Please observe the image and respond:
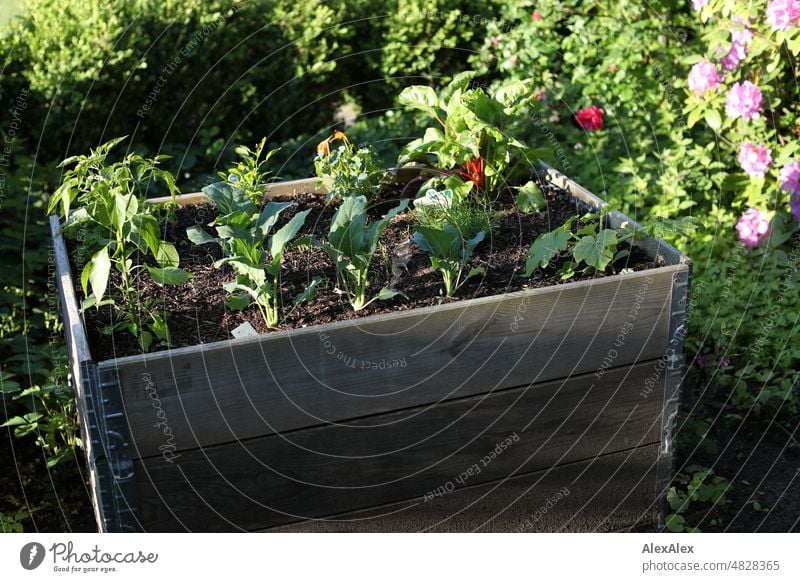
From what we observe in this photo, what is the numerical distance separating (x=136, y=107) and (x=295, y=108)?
0.82 metres

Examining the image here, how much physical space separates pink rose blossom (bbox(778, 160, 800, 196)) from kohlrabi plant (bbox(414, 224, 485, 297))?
176 cm

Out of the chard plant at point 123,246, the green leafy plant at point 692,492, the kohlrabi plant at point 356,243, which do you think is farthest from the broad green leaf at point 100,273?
the green leafy plant at point 692,492

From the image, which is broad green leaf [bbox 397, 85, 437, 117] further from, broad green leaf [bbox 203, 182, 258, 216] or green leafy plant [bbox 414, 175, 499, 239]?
broad green leaf [bbox 203, 182, 258, 216]

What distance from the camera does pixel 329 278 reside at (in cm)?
242

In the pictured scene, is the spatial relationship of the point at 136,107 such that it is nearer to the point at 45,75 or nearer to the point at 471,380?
the point at 45,75

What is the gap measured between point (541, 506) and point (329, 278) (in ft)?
2.66

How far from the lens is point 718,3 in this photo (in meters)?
3.43

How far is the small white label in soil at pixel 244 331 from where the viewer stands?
2.05 m

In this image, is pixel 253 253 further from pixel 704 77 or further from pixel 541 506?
pixel 704 77

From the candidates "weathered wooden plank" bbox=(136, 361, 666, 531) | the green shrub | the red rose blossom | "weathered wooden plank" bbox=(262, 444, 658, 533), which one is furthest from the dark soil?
the green shrub

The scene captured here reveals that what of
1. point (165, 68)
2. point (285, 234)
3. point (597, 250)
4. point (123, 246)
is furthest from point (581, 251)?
point (165, 68)

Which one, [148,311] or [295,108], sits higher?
[295,108]

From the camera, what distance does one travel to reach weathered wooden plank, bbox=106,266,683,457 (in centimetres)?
193

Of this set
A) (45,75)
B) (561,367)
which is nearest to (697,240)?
(561,367)
